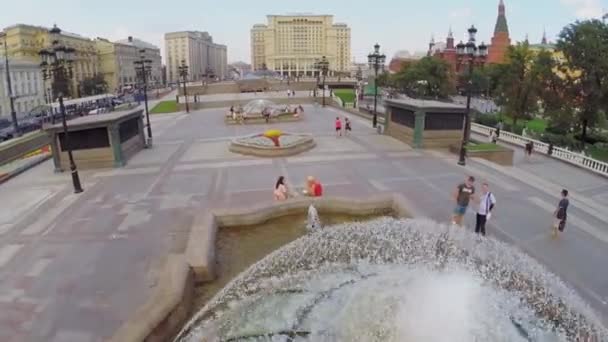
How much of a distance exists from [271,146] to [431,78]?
38.5 metres

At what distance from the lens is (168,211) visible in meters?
12.4

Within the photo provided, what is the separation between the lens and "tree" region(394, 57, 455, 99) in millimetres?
52531

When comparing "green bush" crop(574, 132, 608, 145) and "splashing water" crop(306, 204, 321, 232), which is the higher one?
"splashing water" crop(306, 204, 321, 232)

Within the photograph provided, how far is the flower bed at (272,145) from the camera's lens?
1947cm

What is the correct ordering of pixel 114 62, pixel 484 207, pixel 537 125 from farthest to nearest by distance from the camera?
pixel 114 62
pixel 537 125
pixel 484 207

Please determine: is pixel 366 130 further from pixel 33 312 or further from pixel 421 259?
pixel 33 312

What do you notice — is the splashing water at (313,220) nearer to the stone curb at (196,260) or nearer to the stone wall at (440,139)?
the stone curb at (196,260)

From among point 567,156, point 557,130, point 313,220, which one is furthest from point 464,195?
point 557,130

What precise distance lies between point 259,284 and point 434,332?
3232mm

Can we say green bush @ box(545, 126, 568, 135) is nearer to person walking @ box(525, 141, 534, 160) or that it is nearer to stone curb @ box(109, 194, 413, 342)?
person walking @ box(525, 141, 534, 160)

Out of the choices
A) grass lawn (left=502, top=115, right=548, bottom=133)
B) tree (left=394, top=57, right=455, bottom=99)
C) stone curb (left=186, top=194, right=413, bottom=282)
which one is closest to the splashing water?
stone curb (left=186, top=194, right=413, bottom=282)

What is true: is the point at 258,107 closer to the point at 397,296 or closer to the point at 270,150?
the point at 270,150

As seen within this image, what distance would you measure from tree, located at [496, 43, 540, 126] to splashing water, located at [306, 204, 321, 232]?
83.6 ft

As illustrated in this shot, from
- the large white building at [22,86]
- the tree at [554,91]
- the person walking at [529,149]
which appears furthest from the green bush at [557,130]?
the large white building at [22,86]
